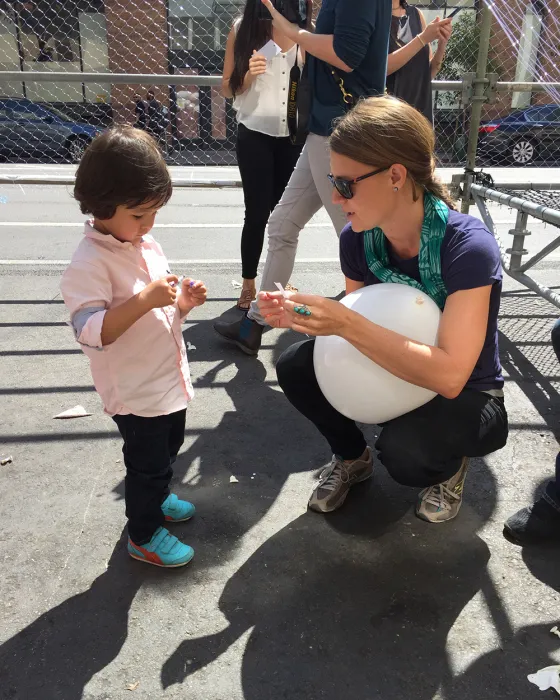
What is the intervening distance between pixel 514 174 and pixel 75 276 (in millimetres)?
12625

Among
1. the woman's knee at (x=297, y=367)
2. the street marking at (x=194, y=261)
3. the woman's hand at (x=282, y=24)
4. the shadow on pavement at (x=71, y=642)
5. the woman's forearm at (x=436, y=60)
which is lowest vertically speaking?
the street marking at (x=194, y=261)

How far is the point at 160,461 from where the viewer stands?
2.02 metres

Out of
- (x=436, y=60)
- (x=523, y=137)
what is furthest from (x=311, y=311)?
(x=523, y=137)

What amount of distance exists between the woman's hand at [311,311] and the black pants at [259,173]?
199cm

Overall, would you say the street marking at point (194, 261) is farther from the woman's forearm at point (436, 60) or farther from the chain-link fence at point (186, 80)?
the woman's forearm at point (436, 60)

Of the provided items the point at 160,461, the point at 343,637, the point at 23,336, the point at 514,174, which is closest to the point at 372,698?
the point at 343,637

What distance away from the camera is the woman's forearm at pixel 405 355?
1840 millimetres

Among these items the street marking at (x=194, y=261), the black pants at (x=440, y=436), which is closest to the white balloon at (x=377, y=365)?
the black pants at (x=440, y=436)

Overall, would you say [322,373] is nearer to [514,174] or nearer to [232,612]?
[232,612]

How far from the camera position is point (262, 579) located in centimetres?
201

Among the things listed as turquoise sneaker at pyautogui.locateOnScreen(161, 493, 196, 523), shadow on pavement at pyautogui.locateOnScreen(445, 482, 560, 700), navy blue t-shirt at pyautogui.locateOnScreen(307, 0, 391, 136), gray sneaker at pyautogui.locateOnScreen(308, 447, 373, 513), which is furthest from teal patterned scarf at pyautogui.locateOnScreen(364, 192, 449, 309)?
navy blue t-shirt at pyautogui.locateOnScreen(307, 0, 391, 136)

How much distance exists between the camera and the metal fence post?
14.4 feet

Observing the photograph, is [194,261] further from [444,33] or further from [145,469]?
[145,469]

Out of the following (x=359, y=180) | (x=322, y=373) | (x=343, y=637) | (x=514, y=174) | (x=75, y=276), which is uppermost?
(x=359, y=180)
